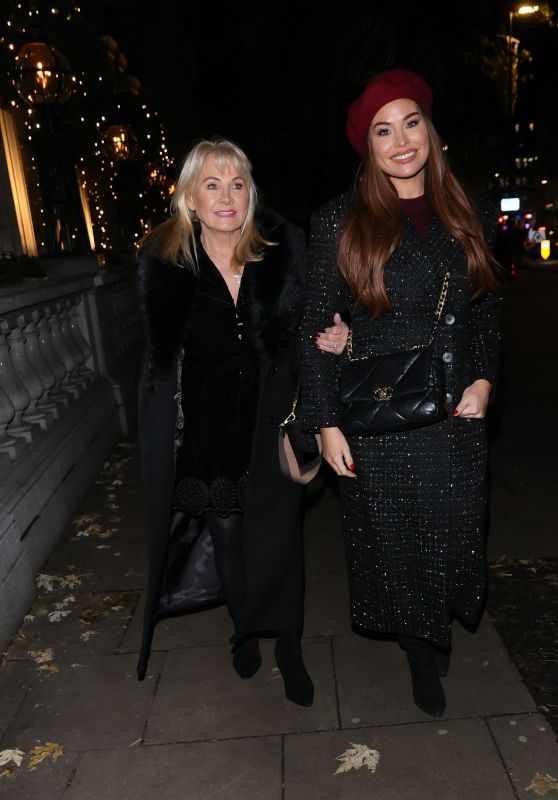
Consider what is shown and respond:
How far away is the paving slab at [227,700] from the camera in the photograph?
313 centimetres

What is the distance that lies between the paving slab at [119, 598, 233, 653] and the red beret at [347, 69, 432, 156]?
8.28 ft

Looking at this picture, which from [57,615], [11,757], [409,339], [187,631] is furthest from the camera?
[57,615]

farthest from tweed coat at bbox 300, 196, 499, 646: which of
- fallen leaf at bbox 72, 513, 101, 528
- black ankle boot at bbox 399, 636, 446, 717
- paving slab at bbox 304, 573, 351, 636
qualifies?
fallen leaf at bbox 72, 513, 101, 528

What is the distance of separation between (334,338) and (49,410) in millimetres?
3694

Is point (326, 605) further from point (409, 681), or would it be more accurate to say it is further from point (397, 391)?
point (397, 391)

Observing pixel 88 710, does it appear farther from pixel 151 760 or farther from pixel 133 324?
pixel 133 324

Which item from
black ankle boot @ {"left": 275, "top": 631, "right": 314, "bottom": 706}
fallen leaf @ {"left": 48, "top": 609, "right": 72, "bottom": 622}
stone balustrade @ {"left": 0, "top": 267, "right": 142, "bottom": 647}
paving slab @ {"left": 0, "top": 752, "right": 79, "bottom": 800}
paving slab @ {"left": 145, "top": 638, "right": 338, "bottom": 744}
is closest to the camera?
paving slab @ {"left": 0, "top": 752, "right": 79, "bottom": 800}

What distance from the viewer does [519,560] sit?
4.50 meters

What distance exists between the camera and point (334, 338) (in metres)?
2.86

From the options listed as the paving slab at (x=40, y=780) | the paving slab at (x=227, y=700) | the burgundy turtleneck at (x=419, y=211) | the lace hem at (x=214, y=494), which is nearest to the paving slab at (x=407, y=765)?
the paving slab at (x=227, y=700)

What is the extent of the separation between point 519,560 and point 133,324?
779 cm

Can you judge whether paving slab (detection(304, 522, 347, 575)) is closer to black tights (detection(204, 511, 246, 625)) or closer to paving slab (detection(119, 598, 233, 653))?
paving slab (detection(119, 598, 233, 653))

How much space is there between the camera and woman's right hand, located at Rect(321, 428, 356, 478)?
2926 mm

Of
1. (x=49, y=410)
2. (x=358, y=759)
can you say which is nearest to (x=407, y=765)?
(x=358, y=759)
